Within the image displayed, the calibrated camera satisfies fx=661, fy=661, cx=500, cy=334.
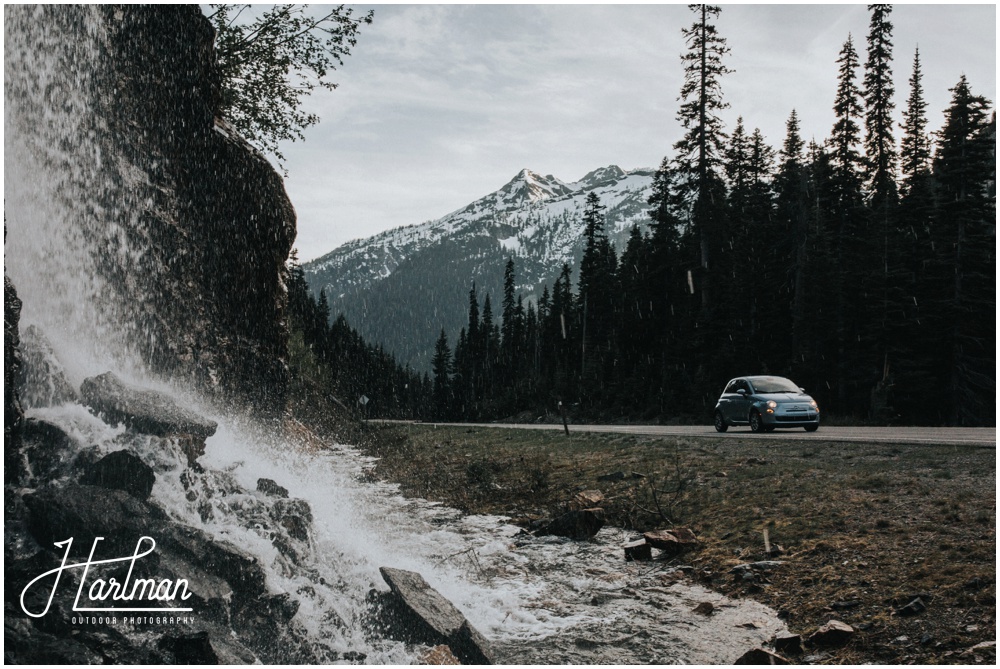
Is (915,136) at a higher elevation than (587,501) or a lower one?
higher

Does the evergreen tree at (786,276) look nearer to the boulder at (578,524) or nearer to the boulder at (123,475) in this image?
the boulder at (578,524)

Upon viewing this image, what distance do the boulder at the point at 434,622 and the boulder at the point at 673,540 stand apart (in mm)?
4276

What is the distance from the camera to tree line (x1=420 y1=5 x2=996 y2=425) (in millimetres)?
32219

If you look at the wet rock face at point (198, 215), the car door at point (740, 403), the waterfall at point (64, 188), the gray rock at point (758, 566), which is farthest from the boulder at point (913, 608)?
the car door at point (740, 403)

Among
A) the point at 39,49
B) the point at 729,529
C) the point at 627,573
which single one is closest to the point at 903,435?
the point at 729,529

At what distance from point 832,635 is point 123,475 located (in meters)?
Answer: 8.11

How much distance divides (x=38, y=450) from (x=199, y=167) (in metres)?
8.49

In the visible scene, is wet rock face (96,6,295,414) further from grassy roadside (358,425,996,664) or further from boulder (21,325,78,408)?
grassy roadside (358,425,996,664)

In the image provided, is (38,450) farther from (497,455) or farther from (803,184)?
(803,184)

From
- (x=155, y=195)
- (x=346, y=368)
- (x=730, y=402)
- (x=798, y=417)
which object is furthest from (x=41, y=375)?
(x=346, y=368)

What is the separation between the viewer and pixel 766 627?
25.0 feet

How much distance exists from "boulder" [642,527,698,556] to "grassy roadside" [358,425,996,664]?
24 centimetres

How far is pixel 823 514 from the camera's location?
10.3m

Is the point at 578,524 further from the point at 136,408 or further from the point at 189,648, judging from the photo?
the point at 136,408
